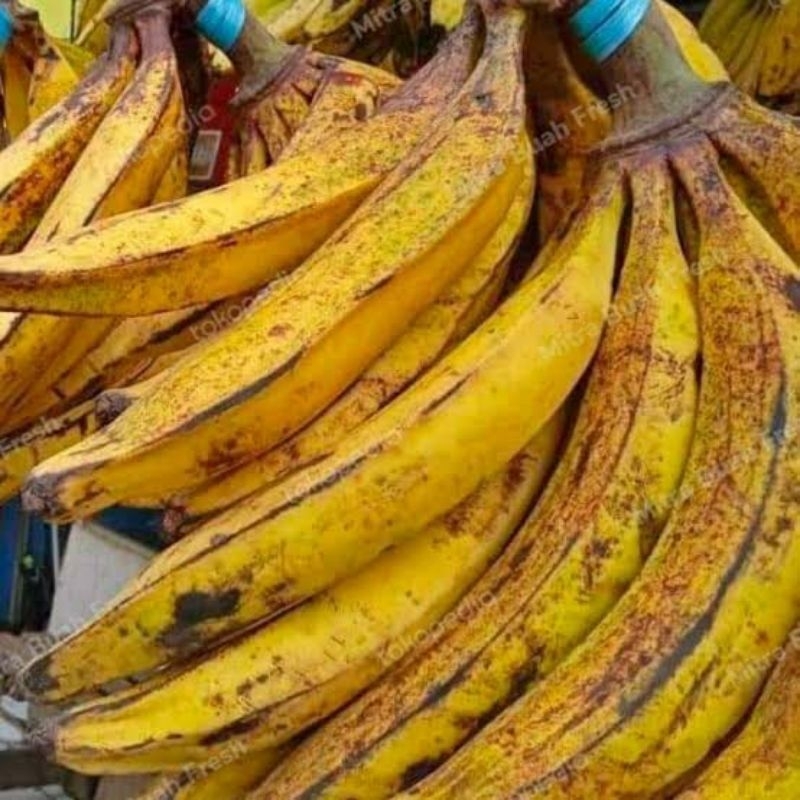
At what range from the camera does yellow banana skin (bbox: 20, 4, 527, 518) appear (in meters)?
0.67

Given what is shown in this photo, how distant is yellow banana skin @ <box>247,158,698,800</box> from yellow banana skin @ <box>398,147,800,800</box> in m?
0.01

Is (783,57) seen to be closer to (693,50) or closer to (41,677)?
(693,50)

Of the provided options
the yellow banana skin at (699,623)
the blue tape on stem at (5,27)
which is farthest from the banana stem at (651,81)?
the blue tape on stem at (5,27)

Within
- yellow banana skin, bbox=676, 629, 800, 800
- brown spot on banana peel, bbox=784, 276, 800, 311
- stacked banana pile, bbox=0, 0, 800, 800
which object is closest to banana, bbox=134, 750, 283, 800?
stacked banana pile, bbox=0, 0, 800, 800

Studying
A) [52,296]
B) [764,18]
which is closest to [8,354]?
[52,296]

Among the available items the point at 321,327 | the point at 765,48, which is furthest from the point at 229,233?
the point at 765,48

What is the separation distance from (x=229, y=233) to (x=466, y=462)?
159 mm

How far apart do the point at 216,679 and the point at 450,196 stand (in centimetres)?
25

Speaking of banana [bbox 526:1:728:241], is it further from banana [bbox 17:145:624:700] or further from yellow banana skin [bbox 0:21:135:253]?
yellow banana skin [bbox 0:21:135:253]

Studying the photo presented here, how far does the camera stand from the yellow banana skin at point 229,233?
0.70 meters

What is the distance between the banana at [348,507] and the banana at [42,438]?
310mm

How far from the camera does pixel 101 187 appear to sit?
93 cm

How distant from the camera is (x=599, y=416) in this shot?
75 cm

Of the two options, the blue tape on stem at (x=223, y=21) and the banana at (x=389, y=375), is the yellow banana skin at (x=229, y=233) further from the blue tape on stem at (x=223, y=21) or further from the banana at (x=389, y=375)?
the blue tape on stem at (x=223, y=21)
